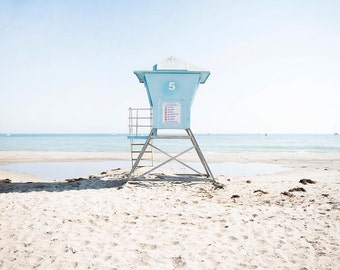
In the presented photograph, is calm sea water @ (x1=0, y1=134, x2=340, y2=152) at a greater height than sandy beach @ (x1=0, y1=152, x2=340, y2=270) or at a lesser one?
lesser

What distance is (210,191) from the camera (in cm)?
905

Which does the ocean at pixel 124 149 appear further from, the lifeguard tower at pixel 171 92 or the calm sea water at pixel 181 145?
the lifeguard tower at pixel 171 92

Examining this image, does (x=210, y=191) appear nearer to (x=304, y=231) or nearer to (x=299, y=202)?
(x=299, y=202)

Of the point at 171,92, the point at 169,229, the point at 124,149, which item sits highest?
the point at 171,92

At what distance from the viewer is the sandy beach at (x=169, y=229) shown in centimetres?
414

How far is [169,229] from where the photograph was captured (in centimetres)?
541

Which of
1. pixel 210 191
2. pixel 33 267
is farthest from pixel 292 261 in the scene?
pixel 210 191

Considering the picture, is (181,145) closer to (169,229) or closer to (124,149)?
(124,149)

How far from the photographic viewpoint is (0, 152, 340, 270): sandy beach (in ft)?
13.6

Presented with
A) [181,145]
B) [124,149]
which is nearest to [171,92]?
[124,149]

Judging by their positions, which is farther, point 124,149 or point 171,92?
point 124,149

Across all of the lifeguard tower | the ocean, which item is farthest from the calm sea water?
the lifeguard tower

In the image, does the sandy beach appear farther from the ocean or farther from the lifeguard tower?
the ocean

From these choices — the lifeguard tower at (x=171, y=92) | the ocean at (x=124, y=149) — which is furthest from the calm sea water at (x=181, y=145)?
the lifeguard tower at (x=171, y=92)
